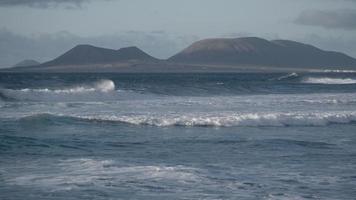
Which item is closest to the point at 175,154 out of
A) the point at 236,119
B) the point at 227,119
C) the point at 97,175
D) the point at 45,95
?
the point at 97,175

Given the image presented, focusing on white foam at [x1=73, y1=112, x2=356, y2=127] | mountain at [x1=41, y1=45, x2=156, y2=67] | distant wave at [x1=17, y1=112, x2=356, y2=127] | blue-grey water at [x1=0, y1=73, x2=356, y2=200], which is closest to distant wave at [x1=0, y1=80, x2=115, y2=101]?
blue-grey water at [x1=0, y1=73, x2=356, y2=200]

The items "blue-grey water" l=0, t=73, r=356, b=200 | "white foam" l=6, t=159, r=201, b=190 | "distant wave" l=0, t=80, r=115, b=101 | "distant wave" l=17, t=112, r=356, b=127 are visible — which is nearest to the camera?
"blue-grey water" l=0, t=73, r=356, b=200

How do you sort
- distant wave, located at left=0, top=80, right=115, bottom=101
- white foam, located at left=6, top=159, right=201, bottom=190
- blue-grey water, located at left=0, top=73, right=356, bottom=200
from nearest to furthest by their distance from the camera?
blue-grey water, located at left=0, top=73, right=356, bottom=200
white foam, located at left=6, top=159, right=201, bottom=190
distant wave, located at left=0, top=80, right=115, bottom=101

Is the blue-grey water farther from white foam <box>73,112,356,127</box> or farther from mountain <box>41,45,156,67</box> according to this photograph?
mountain <box>41,45,156,67</box>

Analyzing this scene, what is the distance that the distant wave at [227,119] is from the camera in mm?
24844

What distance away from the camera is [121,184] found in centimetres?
1273

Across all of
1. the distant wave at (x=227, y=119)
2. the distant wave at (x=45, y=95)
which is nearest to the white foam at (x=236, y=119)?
the distant wave at (x=227, y=119)

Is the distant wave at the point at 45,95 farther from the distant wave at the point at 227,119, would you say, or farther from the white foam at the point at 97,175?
the white foam at the point at 97,175

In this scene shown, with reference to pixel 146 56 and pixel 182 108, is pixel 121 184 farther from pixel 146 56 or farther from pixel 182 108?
pixel 146 56

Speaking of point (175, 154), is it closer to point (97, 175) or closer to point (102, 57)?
point (97, 175)

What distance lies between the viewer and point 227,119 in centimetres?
2528

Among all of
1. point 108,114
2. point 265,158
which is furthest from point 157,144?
point 108,114

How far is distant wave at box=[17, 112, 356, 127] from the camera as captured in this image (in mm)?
24844

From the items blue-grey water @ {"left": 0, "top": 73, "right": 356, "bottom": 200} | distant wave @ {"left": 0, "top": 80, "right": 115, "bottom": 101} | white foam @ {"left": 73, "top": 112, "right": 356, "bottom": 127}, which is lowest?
blue-grey water @ {"left": 0, "top": 73, "right": 356, "bottom": 200}
